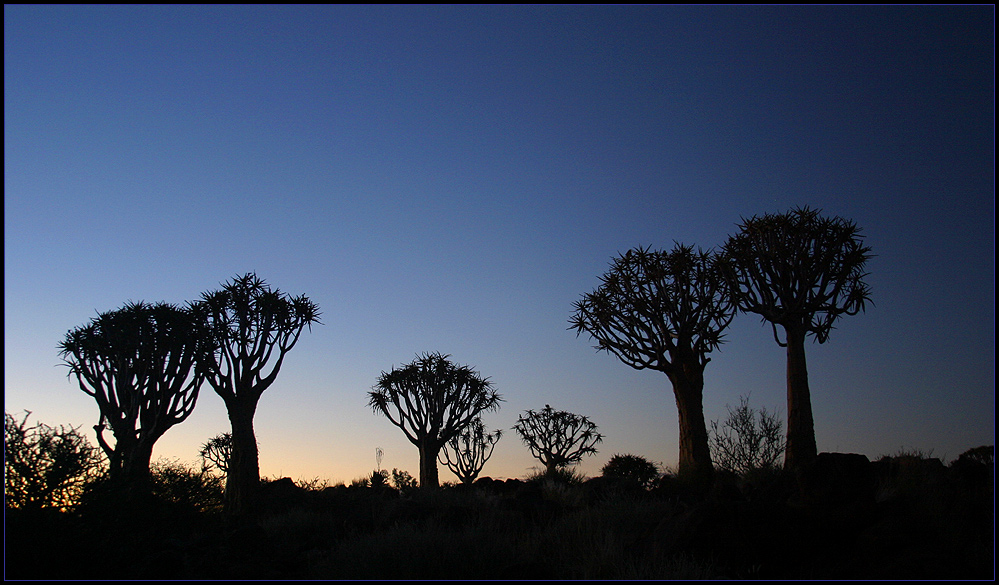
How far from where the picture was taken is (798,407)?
15.7m

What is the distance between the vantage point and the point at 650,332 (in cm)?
1745

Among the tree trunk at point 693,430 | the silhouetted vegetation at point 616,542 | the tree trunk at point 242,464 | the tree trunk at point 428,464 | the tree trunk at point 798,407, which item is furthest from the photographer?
the tree trunk at point 428,464

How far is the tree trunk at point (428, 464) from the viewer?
80.5 feet

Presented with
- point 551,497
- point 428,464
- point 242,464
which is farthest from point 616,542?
point 428,464

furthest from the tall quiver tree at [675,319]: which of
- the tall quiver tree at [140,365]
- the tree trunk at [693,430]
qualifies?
the tall quiver tree at [140,365]

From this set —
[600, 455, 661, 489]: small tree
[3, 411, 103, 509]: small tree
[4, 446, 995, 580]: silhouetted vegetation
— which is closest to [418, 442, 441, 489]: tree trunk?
[600, 455, 661, 489]: small tree

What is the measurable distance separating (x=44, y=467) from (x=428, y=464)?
16.8m

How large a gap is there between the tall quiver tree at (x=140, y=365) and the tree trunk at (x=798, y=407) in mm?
15463

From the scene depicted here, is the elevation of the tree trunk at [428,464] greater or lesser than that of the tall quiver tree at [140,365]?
lesser

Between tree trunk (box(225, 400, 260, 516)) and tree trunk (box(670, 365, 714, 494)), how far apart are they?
36.3 feet

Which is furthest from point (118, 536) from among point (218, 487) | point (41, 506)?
point (218, 487)

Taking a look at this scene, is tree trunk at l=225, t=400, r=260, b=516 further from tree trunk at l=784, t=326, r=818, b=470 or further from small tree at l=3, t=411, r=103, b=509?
tree trunk at l=784, t=326, r=818, b=470

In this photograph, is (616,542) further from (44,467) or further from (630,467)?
(630,467)

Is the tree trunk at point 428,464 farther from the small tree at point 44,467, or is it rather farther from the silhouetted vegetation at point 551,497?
the small tree at point 44,467
